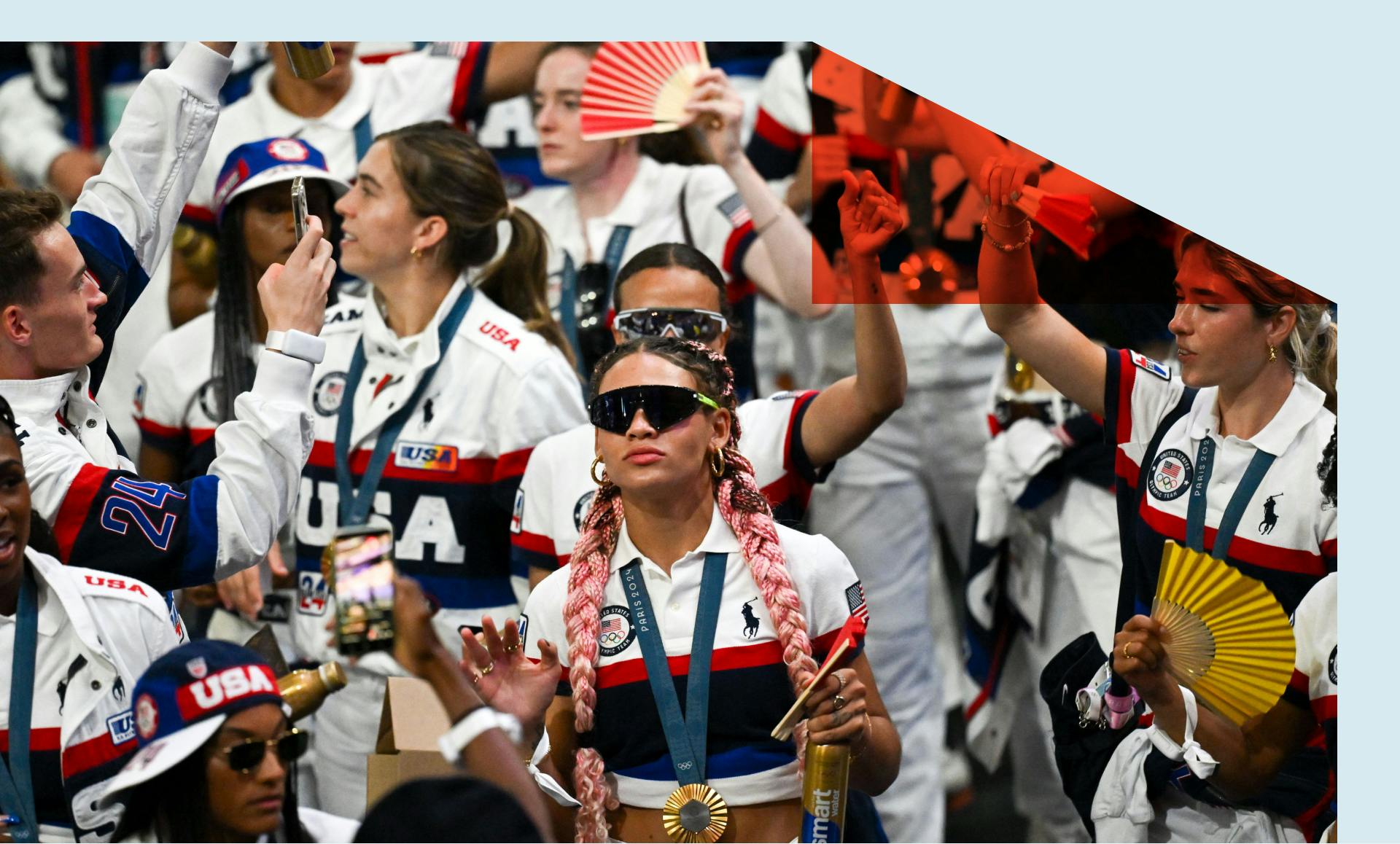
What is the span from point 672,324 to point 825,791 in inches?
57.1

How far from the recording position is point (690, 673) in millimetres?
4316

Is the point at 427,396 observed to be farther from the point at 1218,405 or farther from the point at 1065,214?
the point at 1218,405

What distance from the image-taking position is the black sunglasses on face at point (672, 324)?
4922 millimetres

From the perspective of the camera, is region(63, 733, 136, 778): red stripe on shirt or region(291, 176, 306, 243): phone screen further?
region(291, 176, 306, 243): phone screen

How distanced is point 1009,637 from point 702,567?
1446 millimetres

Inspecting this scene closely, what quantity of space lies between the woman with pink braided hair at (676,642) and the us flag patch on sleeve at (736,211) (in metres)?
0.94

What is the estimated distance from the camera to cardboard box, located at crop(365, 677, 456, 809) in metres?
4.57

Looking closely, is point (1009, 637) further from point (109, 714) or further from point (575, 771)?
point (109, 714)

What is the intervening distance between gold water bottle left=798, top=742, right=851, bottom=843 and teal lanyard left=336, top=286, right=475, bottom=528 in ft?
5.55

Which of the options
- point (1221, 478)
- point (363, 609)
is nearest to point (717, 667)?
point (363, 609)

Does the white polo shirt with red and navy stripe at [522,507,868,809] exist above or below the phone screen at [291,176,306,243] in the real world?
below

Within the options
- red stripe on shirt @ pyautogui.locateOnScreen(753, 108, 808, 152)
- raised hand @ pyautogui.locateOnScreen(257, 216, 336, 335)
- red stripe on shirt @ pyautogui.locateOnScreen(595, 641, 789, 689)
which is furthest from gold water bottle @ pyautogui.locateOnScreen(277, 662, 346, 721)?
red stripe on shirt @ pyautogui.locateOnScreen(753, 108, 808, 152)

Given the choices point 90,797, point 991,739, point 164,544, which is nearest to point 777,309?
point 991,739

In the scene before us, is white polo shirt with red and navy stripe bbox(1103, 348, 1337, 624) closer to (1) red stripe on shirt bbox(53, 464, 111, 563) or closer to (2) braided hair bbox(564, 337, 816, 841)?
(2) braided hair bbox(564, 337, 816, 841)
